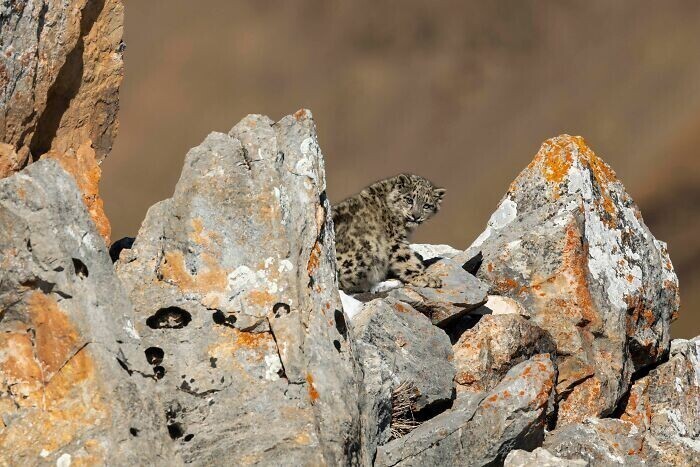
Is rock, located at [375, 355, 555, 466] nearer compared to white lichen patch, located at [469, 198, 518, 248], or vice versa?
rock, located at [375, 355, 555, 466]

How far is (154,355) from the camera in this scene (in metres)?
11.9

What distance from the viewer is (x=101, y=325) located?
10969mm

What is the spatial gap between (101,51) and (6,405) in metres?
5.86

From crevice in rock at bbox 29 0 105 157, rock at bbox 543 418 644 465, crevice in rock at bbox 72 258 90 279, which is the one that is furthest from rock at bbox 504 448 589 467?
crevice in rock at bbox 29 0 105 157

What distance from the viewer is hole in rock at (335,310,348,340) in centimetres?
1246

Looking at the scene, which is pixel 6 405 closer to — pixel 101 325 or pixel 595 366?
pixel 101 325

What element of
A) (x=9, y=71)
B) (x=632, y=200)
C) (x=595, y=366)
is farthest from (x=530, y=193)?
(x=9, y=71)

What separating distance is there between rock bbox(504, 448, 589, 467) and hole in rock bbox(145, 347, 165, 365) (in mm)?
4006

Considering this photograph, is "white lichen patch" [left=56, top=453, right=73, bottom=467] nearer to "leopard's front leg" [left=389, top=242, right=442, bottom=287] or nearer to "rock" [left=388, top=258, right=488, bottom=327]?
"rock" [left=388, top=258, right=488, bottom=327]

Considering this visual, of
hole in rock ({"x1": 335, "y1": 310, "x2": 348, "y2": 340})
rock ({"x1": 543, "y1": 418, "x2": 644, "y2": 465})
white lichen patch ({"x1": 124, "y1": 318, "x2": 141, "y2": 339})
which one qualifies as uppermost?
hole in rock ({"x1": 335, "y1": 310, "x2": 348, "y2": 340})

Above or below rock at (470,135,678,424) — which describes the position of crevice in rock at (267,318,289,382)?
below

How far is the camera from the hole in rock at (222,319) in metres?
12.2

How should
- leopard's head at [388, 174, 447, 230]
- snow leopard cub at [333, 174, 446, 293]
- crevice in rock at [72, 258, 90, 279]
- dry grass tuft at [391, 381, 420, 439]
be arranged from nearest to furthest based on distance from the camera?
crevice in rock at [72, 258, 90, 279] < dry grass tuft at [391, 381, 420, 439] < snow leopard cub at [333, 174, 446, 293] < leopard's head at [388, 174, 447, 230]

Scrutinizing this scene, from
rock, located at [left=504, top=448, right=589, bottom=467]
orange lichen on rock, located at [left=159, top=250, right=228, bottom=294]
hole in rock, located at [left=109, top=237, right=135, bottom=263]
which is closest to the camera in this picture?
orange lichen on rock, located at [left=159, top=250, right=228, bottom=294]
